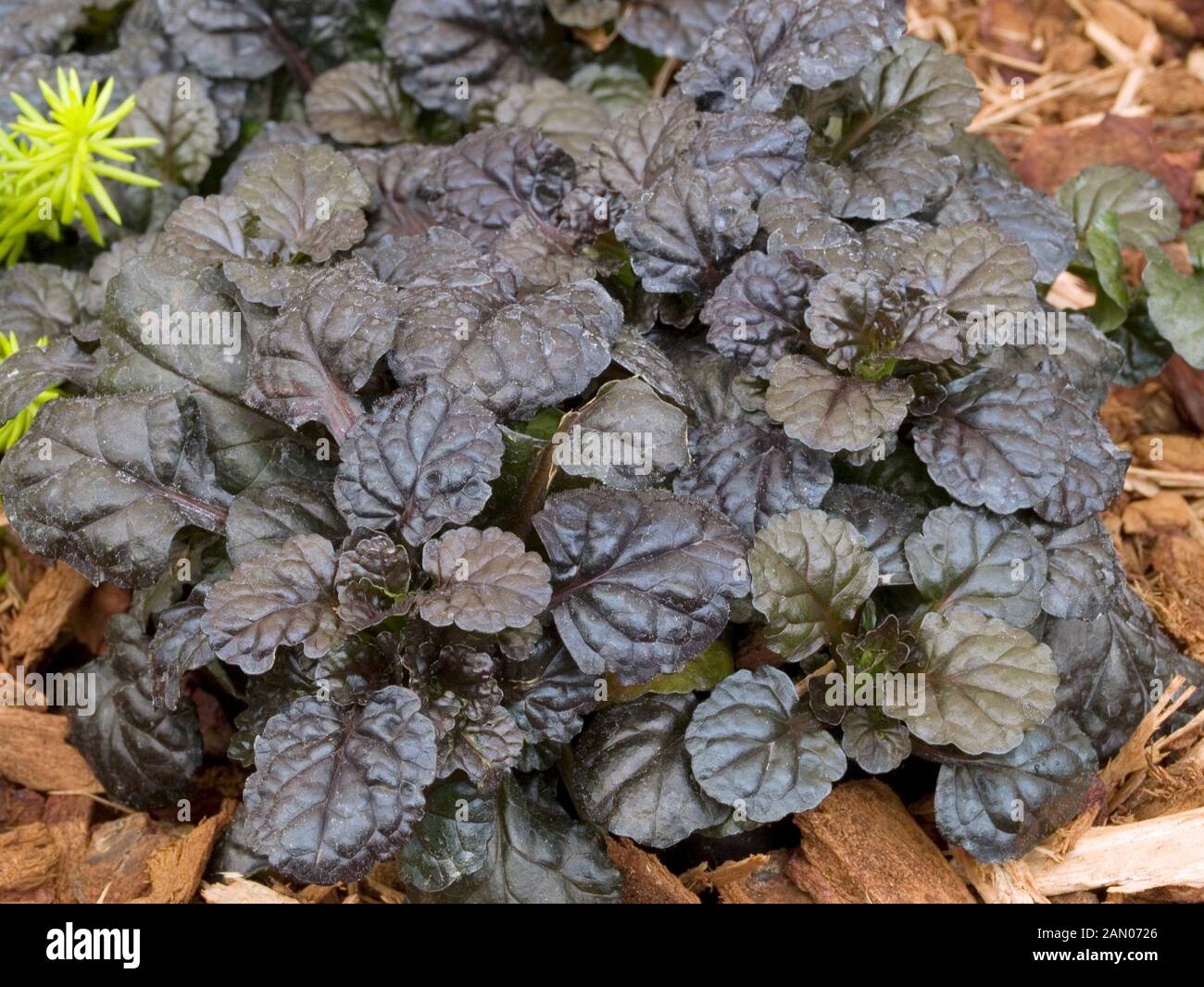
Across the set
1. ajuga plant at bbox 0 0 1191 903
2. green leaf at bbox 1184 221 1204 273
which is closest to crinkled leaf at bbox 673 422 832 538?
ajuga plant at bbox 0 0 1191 903

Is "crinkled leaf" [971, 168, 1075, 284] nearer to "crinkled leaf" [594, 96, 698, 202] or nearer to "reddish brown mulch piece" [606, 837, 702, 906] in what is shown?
"crinkled leaf" [594, 96, 698, 202]

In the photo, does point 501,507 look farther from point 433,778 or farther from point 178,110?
point 178,110

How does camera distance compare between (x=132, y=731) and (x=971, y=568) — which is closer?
(x=971, y=568)

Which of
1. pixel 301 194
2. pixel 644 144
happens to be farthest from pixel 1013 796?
pixel 301 194

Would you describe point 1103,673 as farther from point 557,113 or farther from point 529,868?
point 557,113

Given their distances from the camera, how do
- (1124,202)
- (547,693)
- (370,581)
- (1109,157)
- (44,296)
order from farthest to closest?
(1109,157) < (1124,202) < (44,296) < (547,693) < (370,581)

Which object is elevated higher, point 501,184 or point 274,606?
point 501,184
